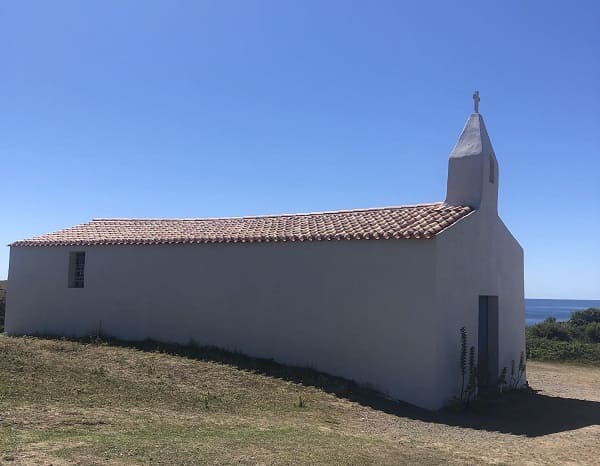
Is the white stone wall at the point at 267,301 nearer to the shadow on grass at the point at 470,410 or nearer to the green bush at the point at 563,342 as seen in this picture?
the shadow on grass at the point at 470,410

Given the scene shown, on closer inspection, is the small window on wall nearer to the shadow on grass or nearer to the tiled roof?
the tiled roof

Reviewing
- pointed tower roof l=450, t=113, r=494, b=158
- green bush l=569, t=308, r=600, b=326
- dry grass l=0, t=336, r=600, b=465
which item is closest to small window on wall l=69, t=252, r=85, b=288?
dry grass l=0, t=336, r=600, b=465

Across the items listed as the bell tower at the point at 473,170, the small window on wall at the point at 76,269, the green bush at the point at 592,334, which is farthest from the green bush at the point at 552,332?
the small window on wall at the point at 76,269

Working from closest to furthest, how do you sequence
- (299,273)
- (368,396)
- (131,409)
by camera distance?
(131,409) → (368,396) → (299,273)

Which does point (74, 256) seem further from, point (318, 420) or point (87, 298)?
point (318, 420)

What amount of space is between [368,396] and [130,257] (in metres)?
8.92

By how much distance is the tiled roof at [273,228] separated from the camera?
14477 millimetres

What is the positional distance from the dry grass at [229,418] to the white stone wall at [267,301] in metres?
0.72

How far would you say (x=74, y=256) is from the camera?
19891 mm

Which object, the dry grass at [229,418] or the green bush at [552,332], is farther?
the green bush at [552,332]

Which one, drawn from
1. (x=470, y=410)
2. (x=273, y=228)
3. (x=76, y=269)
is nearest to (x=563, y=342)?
(x=470, y=410)

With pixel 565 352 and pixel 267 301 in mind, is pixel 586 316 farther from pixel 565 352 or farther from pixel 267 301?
pixel 267 301

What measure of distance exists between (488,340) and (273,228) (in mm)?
6691

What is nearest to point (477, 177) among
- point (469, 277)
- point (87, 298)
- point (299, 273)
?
point (469, 277)
